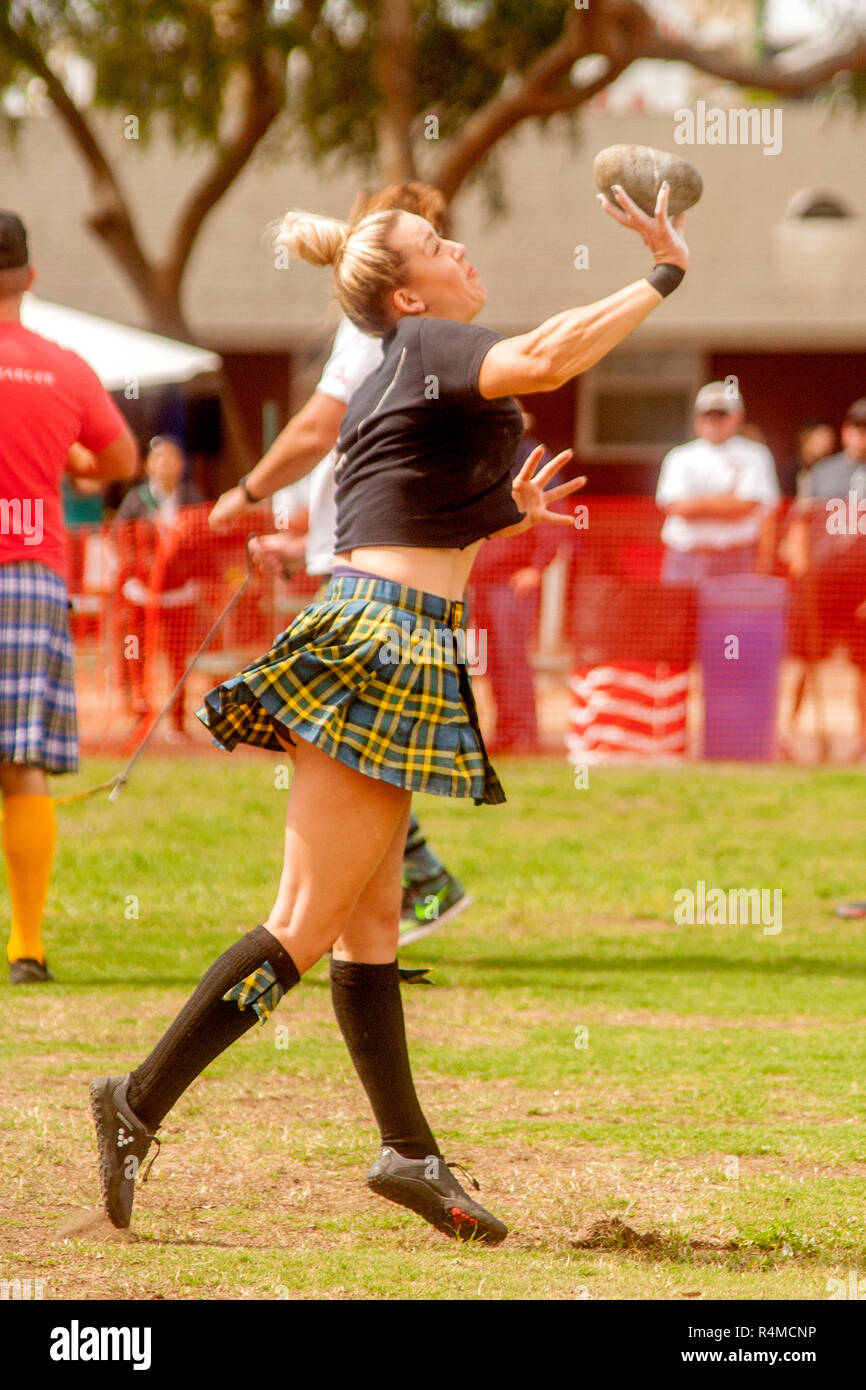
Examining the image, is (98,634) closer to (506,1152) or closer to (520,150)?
(506,1152)

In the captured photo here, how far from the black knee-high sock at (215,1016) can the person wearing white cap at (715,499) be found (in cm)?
785

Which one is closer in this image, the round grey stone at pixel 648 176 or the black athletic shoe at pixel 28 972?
the round grey stone at pixel 648 176

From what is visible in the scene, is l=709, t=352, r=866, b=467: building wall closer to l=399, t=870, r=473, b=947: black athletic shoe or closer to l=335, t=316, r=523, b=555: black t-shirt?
l=399, t=870, r=473, b=947: black athletic shoe

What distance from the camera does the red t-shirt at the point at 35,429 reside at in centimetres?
544

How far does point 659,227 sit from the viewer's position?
3381 mm

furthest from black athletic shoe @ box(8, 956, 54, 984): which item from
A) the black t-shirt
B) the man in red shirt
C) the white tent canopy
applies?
the white tent canopy

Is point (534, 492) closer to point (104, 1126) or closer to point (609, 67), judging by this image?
point (104, 1126)

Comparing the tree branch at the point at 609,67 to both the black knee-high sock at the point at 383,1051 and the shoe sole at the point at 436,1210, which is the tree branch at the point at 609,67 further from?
the shoe sole at the point at 436,1210

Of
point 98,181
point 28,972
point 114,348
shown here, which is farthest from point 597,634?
point 98,181

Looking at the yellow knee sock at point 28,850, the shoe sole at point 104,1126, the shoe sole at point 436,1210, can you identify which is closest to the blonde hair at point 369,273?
the shoe sole at point 104,1126

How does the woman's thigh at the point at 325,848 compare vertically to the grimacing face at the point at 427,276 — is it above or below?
below

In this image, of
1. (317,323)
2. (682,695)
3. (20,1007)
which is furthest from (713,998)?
(317,323)

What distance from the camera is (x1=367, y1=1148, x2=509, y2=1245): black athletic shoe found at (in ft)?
12.0

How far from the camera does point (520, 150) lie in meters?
24.5
